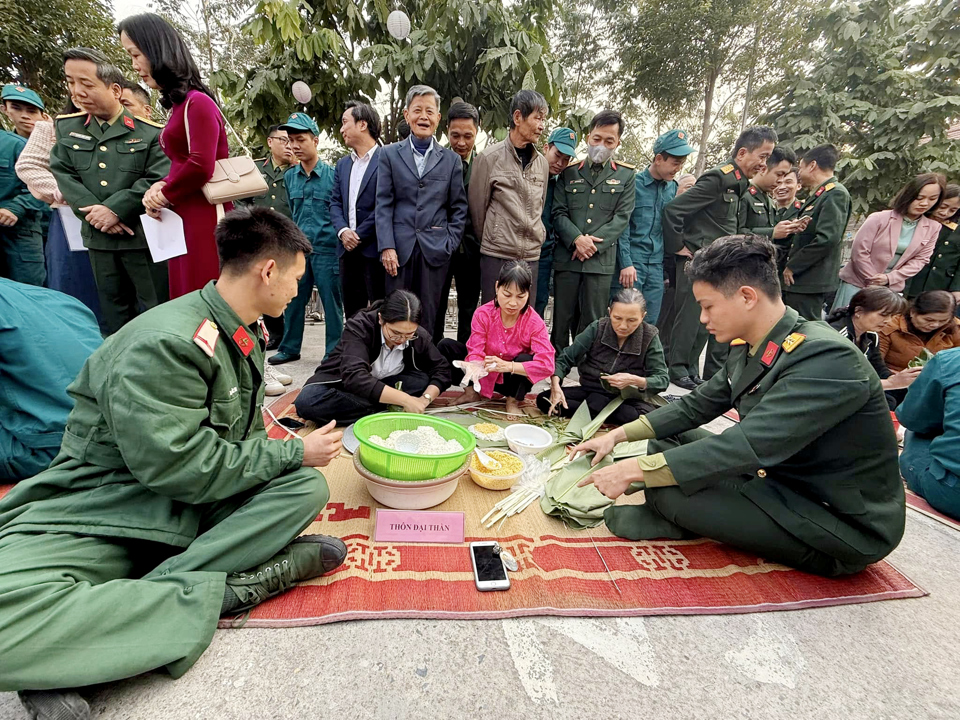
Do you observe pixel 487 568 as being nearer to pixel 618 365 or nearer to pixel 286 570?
pixel 286 570

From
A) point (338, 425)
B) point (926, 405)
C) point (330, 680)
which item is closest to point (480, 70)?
point (338, 425)

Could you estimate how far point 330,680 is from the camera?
4.09 feet

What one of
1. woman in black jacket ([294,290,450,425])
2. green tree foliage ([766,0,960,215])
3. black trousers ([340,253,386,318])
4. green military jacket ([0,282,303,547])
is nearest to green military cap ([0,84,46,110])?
black trousers ([340,253,386,318])

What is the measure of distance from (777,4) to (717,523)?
34.8 feet

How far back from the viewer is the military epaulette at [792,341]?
1.64m

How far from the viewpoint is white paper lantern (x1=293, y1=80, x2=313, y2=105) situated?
16.5ft

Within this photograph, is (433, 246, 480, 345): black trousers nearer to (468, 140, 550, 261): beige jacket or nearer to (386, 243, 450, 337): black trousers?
(386, 243, 450, 337): black trousers

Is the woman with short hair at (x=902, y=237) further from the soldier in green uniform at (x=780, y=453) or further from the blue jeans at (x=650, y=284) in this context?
the soldier in green uniform at (x=780, y=453)

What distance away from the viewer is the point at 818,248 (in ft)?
12.8

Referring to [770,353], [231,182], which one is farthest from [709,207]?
→ [231,182]

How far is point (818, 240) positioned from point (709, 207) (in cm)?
95

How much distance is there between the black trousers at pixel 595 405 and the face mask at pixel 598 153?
1.78 metres

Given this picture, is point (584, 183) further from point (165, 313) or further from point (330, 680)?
point (330, 680)

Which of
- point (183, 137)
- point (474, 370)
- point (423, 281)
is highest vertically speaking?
point (183, 137)
